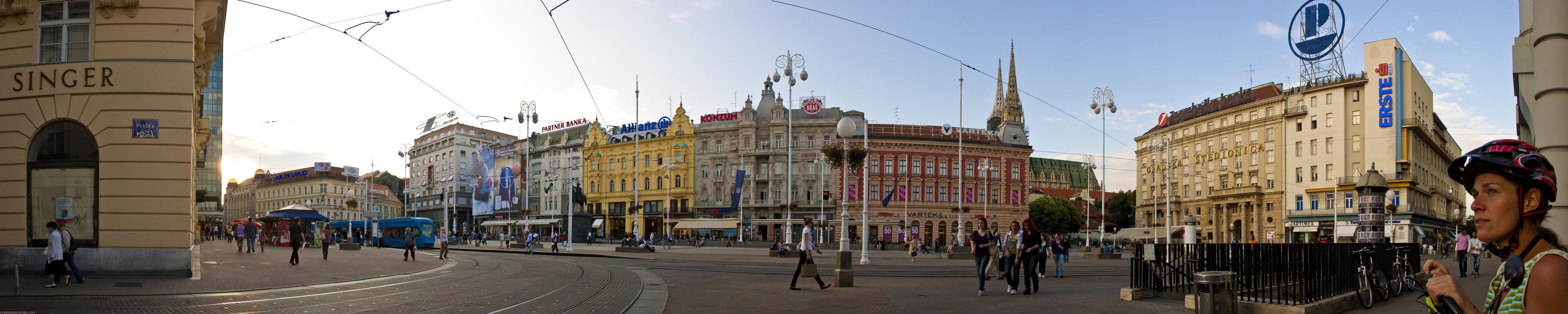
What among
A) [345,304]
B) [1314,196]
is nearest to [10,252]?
[345,304]

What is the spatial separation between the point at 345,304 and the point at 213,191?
3793 inches

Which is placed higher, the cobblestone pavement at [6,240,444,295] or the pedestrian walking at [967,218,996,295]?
the pedestrian walking at [967,218,996,295]

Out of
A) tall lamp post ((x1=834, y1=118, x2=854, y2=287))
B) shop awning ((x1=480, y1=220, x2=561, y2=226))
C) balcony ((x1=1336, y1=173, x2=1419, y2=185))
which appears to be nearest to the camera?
tall lamp post ((x1=834, y1=118, x2=854, y2=287))

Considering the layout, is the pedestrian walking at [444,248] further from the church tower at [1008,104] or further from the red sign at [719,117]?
the church tower at [1008,104]

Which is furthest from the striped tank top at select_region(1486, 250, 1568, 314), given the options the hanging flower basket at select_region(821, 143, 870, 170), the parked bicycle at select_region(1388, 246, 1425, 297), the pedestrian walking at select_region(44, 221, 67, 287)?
the hanging flower basket at select_region(821, 143, 870, 170)

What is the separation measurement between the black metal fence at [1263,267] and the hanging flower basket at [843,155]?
56.8 ft

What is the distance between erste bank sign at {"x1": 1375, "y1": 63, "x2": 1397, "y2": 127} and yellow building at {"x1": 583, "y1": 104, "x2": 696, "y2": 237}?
2048 inches

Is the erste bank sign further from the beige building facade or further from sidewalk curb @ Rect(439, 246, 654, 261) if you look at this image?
sidewalk curb @ Rect(439, 246, 654, 261)

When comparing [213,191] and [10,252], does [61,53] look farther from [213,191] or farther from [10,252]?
[213,191]

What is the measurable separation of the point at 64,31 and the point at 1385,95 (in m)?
70.4

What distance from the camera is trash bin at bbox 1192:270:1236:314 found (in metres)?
8.38

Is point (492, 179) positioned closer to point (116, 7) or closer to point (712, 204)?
point (712, 204)

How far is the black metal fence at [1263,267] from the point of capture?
9422 mm

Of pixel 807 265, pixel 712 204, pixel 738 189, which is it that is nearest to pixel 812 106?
pixel 738 189
